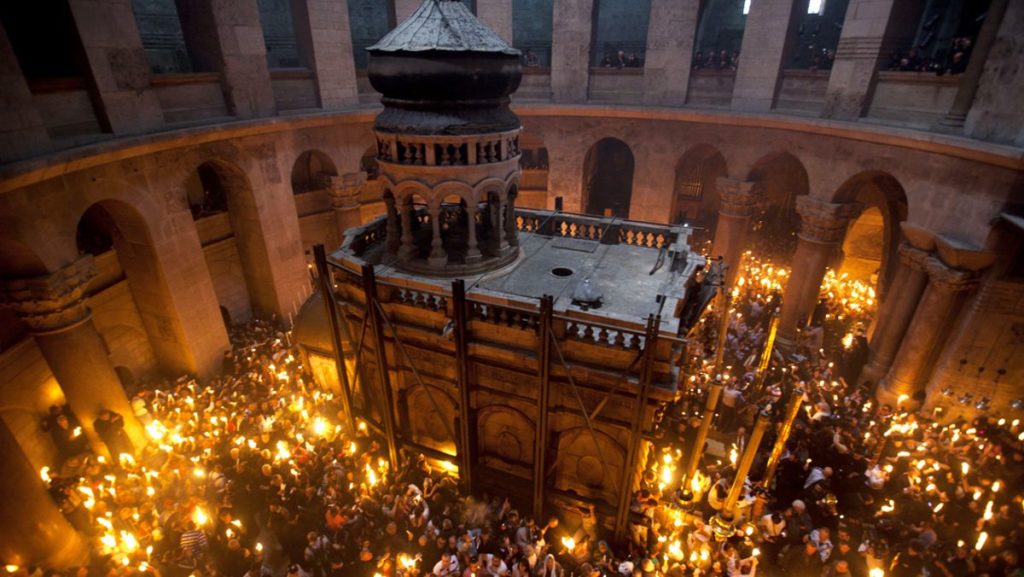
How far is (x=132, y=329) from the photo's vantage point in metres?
15.6

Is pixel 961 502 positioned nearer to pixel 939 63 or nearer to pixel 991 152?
pixel 991 152

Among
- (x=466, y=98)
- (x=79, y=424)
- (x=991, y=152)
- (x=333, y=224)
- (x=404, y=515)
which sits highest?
→ (x=466, y=98)

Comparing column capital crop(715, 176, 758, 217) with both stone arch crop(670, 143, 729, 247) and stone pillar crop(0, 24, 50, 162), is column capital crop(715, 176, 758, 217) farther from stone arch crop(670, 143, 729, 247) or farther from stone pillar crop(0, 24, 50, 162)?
stone pillar crop(0, 24, 50, 162)

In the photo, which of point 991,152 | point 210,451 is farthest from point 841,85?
point 210,451

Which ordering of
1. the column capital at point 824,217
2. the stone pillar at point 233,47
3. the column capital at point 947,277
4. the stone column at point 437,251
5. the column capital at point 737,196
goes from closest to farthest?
1. the stone column at point 437,251
2. the column capital at point 947,277
3. the stone pillar at point 233,47
4. the column capital at point 824,217
5. the column capital at point 737,196

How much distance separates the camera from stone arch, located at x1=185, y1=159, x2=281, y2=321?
659 inches

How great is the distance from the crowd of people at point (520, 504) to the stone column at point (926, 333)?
2.05 feet

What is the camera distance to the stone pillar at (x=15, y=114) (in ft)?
33.1

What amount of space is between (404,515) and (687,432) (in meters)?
7.44

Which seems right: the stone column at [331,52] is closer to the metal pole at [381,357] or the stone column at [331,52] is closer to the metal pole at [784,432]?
the metal pole at [381,357]

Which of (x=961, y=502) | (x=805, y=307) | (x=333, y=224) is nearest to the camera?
(x=961, y=502)

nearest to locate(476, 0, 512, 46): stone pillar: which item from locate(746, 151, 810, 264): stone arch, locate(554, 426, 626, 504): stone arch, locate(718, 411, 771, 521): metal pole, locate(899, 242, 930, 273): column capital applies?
locate(746, 151, 810, 264): stone arch

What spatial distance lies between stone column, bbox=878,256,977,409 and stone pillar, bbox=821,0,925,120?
5.33 m

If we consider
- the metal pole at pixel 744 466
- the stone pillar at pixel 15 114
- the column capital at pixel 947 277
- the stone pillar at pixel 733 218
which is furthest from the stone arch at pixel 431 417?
the column capital at pixel 947 277
